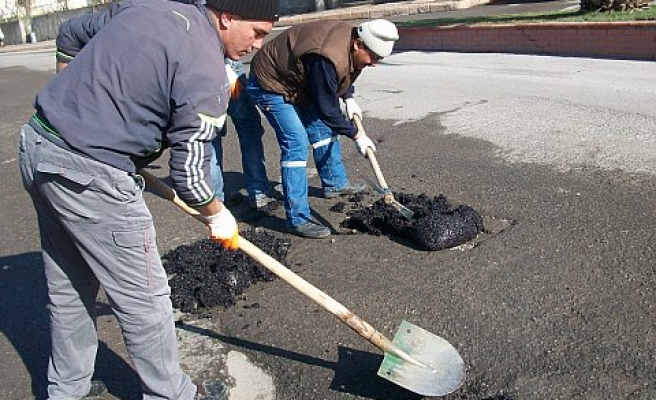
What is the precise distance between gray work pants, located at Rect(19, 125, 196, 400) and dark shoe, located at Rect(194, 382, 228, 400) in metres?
0.11

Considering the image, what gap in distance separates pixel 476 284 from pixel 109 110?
92.5 inches

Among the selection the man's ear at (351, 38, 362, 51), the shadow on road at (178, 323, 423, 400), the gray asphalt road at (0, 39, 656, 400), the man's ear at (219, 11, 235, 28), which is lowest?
the shadow on road at (178, 323, 423, 400)

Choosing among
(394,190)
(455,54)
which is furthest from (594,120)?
(455,54)

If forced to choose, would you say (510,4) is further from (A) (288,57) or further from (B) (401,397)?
(B) (401,397)

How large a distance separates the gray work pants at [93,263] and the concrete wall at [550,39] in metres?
9.31

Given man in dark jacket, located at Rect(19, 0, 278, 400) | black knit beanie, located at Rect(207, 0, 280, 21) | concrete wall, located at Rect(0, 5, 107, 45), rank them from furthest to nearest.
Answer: concrete wall, located at Rect(0, 5, 107, 45), black knit beanie, located at Rect(207, 0, 280, 21), man in dark jacket, located at Rect(19, 0, 278, 400)

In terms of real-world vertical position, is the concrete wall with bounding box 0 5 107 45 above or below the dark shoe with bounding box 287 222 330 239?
above

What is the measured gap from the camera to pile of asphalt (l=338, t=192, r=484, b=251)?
452cm

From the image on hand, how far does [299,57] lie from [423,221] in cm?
133

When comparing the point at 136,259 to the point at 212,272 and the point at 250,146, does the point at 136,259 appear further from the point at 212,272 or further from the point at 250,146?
the point at 250,146

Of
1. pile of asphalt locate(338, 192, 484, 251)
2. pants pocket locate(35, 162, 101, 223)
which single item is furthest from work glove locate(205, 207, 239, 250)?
pile of asphalt locate(338, 192, 484, 251)

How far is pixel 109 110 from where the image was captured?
99.9 inches

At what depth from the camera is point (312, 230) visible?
16.4 ft

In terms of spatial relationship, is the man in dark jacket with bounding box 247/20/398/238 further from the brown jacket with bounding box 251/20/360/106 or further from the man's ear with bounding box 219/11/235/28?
the man's ear with bounding box 219/11/235/28
